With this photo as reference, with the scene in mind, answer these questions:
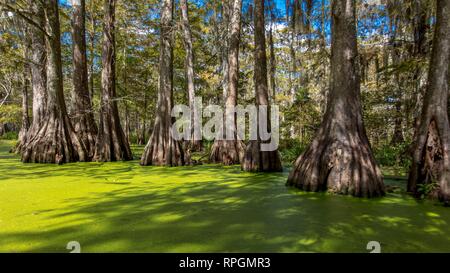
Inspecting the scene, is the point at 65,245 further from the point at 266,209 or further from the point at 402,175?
→ the point at 402,175

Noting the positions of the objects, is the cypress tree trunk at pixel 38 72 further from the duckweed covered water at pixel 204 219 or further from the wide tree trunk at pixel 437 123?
the wide tree trunk at pixel 437 123

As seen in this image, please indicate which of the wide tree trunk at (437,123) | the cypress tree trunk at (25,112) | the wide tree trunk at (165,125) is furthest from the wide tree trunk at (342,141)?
the cypress tree trunk at (25,112)

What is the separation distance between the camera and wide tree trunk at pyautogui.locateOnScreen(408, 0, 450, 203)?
13.3ft

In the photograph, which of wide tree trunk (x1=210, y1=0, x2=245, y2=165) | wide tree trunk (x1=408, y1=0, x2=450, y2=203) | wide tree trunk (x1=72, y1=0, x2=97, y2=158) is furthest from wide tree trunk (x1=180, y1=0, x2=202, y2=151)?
wide tree trunk (x1=408, y1=0, x2=450, y2=203)

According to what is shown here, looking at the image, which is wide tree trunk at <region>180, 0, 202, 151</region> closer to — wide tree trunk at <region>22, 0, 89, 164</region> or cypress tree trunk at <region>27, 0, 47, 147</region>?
wide tree trunk at <region>22, 0, 89, 164</region>

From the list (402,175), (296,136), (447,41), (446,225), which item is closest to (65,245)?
(446,225)

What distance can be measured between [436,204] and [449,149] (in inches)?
30.3

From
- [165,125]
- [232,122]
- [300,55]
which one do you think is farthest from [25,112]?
[300,55]

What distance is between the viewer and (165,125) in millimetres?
8148

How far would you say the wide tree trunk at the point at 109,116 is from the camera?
28.4 ft

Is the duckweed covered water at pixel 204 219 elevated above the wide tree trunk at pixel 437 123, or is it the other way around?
the wide tree trunk at pixel 437 123

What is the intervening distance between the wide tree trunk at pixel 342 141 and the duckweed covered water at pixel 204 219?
0.29 metres

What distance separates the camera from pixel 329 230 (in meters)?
2.80

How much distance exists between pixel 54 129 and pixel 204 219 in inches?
266
